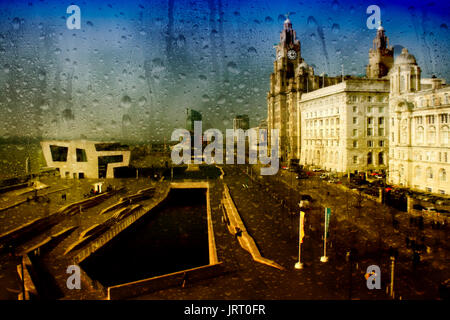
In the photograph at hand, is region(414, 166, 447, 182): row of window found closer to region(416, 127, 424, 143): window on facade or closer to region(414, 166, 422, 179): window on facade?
region(414, 166, 422, 179): window on facade

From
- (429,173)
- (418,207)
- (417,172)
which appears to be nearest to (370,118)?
(417,172)

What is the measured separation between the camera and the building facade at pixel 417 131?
83.1 ft

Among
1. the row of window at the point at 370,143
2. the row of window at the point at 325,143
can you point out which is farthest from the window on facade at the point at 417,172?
the row of window at the point at 325,143

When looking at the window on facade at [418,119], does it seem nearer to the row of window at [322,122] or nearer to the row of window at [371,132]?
the row of window at [371,132]

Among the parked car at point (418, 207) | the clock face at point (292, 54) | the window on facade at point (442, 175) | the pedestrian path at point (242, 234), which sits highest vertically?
the clock face at point (292, 54)

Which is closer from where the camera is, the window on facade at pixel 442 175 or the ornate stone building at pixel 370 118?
the window on facade at pixel 442 175

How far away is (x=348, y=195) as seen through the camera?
89.5ft

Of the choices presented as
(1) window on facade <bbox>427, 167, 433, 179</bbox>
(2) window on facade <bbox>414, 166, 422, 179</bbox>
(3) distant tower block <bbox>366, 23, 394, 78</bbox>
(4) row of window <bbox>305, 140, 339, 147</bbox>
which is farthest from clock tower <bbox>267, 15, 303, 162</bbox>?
(1) window on facade <bbox>427, 167, 433, 179</bbox>

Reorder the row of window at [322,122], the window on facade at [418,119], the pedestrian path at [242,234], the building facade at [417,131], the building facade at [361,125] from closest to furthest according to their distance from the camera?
1. the pedestrian path at [242,234]
2. the building facade at [417,131]
3. the window on facade at [418,119]
4. the building facade at [361,125]
5. the row of window at [322,122]

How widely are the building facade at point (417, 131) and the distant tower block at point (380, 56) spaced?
2958 centimetres

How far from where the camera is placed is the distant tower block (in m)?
56.9

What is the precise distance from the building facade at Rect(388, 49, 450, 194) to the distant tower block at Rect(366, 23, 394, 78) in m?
29.6

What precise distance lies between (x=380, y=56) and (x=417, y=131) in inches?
1373

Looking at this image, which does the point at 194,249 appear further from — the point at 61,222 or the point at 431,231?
the point at 431,231
